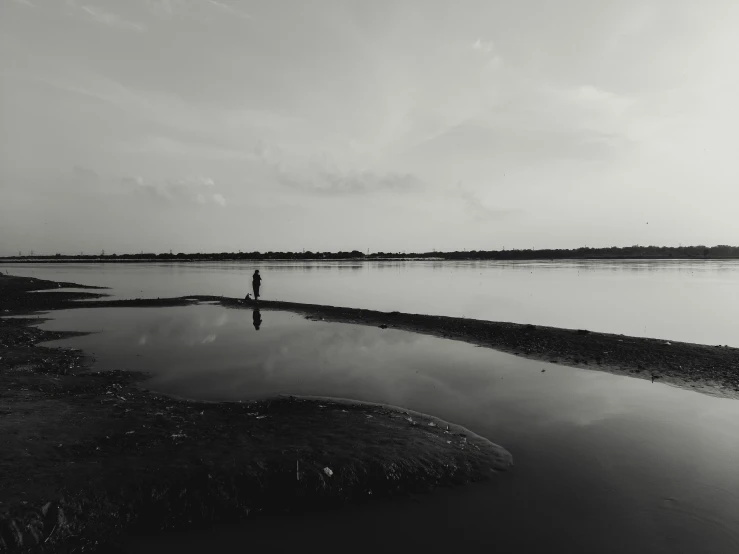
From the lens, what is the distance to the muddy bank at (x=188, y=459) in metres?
6.39

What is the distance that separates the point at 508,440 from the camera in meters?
10.1

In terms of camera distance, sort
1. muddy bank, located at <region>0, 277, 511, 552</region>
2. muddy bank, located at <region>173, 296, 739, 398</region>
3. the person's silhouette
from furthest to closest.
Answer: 1. the person's silhouette
2. muddy bank, located at <region>173, 296, 739, 398</region>
3. muddy bank, located at <region>0, 277, 511, 552</region>

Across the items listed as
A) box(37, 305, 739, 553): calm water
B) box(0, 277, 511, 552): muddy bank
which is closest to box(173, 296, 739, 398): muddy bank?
box(37, 305, 739, 553): calm water

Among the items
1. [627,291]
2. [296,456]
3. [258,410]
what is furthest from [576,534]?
[627,291]

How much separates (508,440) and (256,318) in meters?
23.8

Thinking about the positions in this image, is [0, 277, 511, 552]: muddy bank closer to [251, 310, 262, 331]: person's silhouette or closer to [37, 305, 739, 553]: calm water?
[37, 305, 739, 553]: calm water

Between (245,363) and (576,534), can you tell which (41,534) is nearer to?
(576,534)

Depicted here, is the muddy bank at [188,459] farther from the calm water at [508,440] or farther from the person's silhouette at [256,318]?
the person's silhouette at [256,318]

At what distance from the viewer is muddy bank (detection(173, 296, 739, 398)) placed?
16375 mm

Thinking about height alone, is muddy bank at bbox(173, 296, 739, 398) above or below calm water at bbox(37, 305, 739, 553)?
above

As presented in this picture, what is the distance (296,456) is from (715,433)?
440 inches

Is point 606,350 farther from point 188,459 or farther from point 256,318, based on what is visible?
point 256,318

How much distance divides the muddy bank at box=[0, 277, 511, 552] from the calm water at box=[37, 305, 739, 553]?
0.55m

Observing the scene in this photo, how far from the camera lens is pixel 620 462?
912 cm
